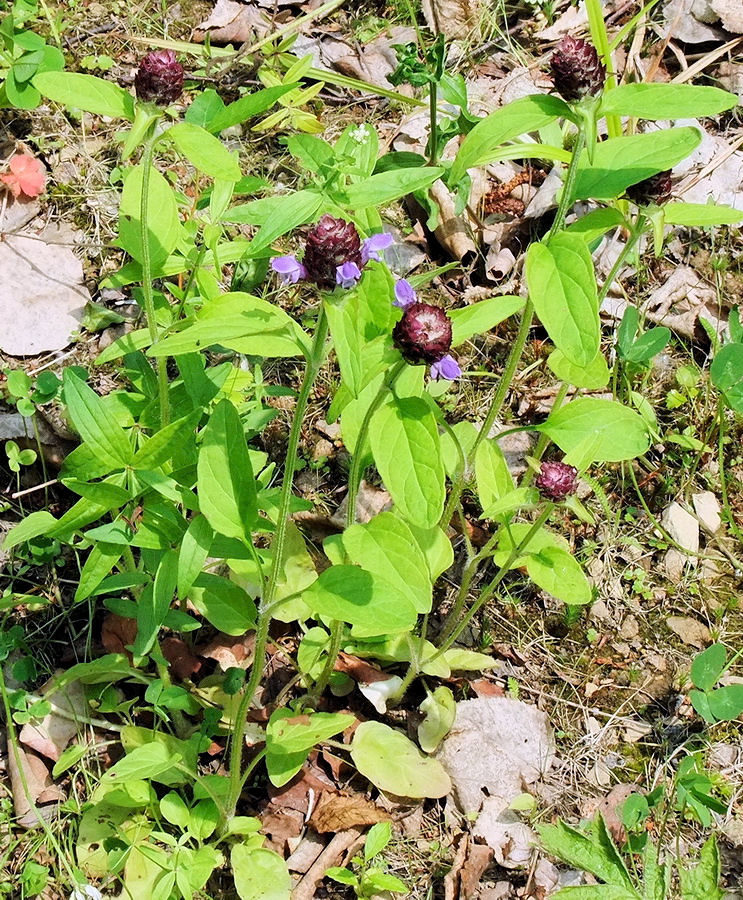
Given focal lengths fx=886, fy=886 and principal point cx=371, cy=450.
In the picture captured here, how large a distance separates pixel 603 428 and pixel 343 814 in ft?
3.98

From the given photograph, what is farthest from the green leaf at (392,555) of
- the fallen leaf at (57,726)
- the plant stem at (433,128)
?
the plant stem at (433,128)

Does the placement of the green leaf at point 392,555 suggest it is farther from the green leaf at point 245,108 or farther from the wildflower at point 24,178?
the wildflower at point 24,178

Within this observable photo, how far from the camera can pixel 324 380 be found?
3.00 m

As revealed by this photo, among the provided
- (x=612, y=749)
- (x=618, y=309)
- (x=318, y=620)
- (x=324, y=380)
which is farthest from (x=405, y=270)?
(x=612, y=749)

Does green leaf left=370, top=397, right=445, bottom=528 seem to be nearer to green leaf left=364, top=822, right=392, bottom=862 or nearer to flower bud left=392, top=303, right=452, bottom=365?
flower bud left=392, top=303, right=452, bottom=365

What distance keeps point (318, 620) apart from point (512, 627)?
586 mm

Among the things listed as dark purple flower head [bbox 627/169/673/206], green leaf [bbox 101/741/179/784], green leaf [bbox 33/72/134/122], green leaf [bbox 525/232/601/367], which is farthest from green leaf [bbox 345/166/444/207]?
green leaf [bbox 101/741/179/784]

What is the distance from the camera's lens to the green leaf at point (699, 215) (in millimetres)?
2027

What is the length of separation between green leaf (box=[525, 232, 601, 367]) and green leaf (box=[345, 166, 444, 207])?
0.30m

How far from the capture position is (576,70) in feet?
5.56

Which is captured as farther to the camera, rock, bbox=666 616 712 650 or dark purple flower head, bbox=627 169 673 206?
rock, bbox=666 616 712 650

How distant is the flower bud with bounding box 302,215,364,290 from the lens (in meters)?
1.47

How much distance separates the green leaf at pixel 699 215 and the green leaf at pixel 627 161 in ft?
0.84

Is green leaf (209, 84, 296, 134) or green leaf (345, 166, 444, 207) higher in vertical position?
green leaf (209, 84, 296, 134)
